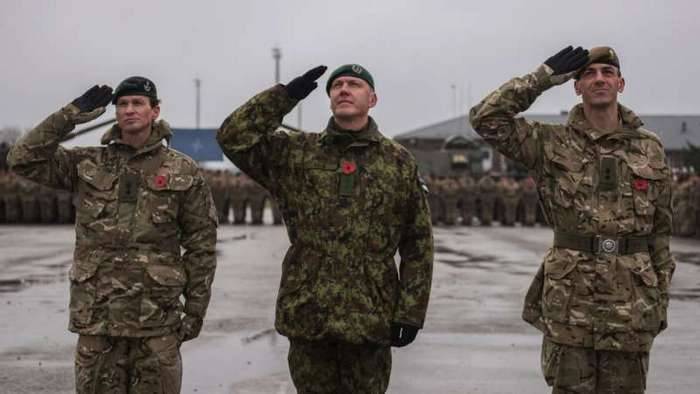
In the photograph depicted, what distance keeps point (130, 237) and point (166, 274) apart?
23cm

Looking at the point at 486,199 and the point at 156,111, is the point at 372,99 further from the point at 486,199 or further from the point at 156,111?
the point at 486,199

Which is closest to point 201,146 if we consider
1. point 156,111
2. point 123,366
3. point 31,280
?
point 31,280

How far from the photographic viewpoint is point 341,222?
5.06m

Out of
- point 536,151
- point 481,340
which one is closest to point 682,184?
point 481,340

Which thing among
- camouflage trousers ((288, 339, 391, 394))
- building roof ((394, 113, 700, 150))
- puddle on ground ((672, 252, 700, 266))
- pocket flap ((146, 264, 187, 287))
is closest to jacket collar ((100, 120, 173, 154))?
pocket flap ((146, 264, 187, 287))

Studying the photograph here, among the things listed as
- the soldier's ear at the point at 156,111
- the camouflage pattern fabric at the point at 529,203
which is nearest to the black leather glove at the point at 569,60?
the soldier's ear at the point at 156,111

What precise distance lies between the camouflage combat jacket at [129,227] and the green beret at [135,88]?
0.61ft

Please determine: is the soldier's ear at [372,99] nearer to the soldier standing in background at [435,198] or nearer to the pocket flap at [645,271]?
the pocket flap at [645,271]

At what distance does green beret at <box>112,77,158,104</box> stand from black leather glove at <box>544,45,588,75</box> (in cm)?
181

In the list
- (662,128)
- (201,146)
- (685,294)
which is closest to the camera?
(685,294)

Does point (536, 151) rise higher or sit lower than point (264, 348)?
higher

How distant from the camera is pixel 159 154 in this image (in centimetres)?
533

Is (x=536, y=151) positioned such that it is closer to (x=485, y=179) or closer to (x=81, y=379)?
(x=81, y=379)

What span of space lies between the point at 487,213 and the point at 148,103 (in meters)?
28.8
